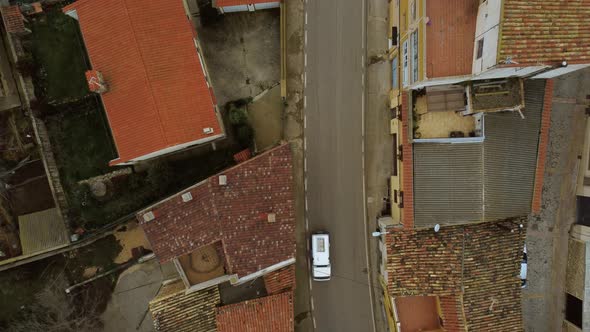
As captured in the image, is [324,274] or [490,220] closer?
[490,220]

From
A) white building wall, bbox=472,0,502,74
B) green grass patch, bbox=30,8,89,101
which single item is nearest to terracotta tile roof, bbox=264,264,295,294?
white building wall, bbox=472,0,502,74

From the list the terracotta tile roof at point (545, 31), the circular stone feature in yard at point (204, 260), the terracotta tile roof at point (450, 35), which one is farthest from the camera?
the circular stone feature in yard at point (204, 260)

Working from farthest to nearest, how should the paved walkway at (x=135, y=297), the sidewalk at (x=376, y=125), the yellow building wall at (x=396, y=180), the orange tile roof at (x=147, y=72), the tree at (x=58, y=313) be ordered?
the paved walkway at (x=135, y=297) < the sidewalk at (x=376, y=125) < the tree at (x=58, y=313) < the yellow building wall at (x=396, y=180) < the orange tile roof at (x=147, y=72)

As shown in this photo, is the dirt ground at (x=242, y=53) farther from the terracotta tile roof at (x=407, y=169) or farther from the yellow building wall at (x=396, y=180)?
the terracotta tile roof at (x=407, y=169)

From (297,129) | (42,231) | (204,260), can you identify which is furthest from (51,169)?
(297,129)

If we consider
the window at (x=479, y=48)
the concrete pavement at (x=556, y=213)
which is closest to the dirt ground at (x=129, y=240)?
the window at (x=479, y=48)

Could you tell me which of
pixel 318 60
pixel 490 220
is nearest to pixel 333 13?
pixel 318 60

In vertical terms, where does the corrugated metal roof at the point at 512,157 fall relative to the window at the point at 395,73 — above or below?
below

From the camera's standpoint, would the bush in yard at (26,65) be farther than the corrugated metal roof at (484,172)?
Yes

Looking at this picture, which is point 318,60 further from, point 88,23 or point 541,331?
point 541,331
